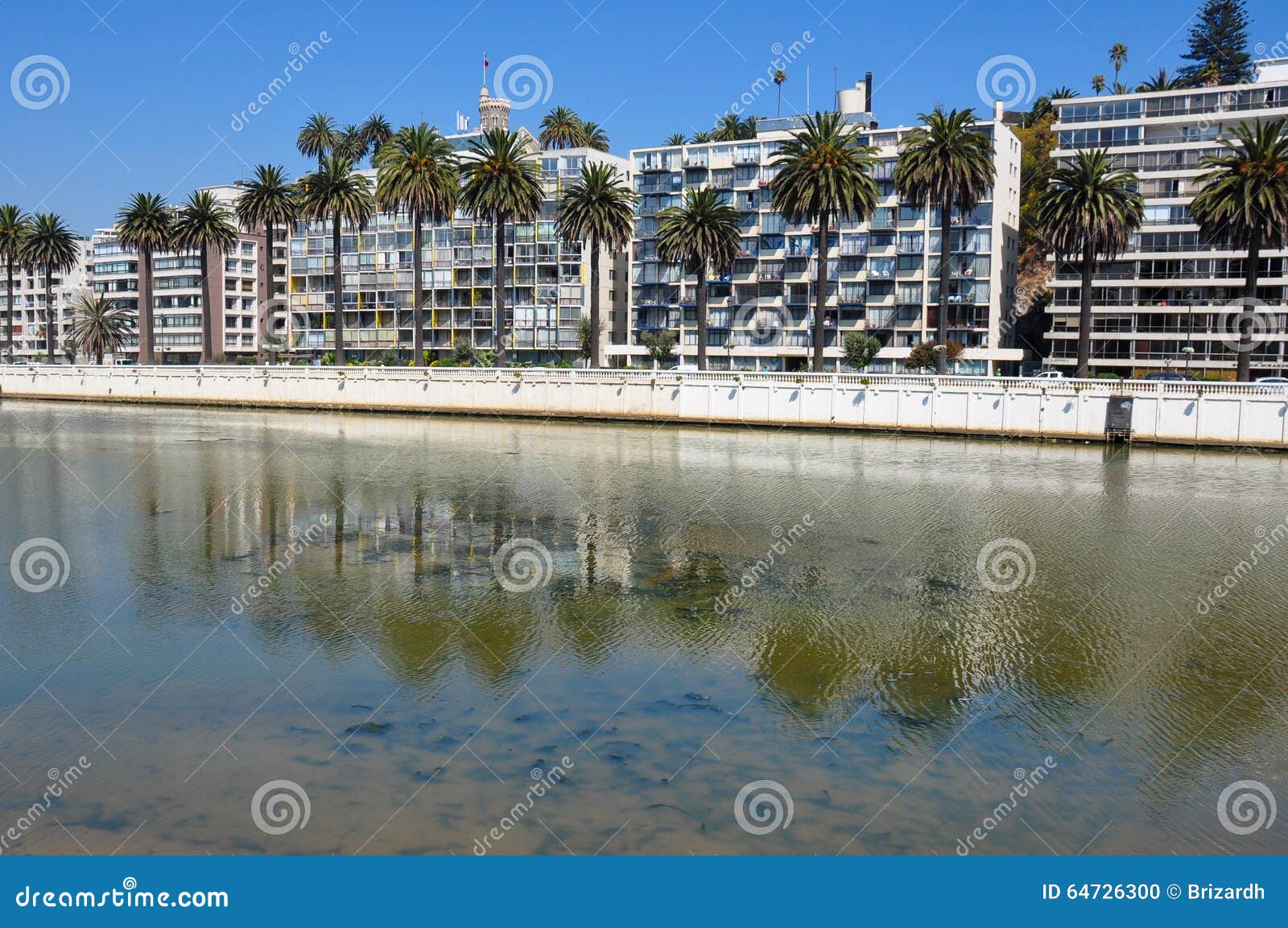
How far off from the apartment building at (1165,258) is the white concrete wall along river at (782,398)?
5103 cm

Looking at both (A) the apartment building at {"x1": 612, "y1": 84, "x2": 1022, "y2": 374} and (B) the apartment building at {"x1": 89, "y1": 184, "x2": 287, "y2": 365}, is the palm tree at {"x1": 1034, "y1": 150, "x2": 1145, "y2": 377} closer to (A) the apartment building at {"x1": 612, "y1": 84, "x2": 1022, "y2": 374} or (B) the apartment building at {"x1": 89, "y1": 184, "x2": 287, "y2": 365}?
(A) the apartment building at {"x1": 612, "y1": 84, "x2": 1022, "y2": 374}

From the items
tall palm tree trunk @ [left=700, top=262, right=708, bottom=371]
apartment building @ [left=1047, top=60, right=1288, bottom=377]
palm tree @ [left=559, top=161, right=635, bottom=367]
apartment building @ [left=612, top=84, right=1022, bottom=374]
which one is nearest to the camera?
tall palm tree trunk @ [left=700, top=262, right=708, bottom=371]

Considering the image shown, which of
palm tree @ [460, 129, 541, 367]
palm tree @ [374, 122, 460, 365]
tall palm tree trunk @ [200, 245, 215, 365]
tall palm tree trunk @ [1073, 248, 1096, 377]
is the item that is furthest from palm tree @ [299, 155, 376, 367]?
tall palm tree trunk @ [1073, 248, 1096, 377]

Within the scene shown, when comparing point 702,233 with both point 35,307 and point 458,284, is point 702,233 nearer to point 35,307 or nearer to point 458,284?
point 458,284

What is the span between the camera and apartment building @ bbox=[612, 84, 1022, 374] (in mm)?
102312

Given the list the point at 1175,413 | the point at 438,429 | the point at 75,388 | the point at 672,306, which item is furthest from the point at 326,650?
the point at 672,306

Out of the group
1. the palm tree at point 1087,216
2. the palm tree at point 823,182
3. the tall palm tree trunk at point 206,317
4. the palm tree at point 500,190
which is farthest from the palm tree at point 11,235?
the palm tree at point 1087,216

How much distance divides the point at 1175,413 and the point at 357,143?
Result: 116m

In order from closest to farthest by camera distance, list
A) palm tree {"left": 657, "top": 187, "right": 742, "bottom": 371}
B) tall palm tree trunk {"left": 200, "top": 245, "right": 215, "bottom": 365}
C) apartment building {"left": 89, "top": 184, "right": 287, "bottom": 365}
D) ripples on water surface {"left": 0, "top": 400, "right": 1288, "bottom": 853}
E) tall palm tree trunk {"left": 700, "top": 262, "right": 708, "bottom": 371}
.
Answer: ripples on water surface {"left": 0, "top": 400, "right": 1288, "bottom": 853}
tall palm tree trunk {"left": 700, "top": 262, "right": 708, "bottom": 371}
palm tree {"left": 657, "top": 187, "right": 742, "bottom": 371}
tall palm tree trunk {"left": 200, "top": 245, "right": 215, "bottom": 365}
apartment building {"left": 89, "top": 184, "right": 287, "bottom": 365}

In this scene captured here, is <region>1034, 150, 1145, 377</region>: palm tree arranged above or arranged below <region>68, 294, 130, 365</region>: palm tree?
above

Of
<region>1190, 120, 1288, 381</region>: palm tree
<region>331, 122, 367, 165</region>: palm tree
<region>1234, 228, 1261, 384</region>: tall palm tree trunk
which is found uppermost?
<region>331, 122, 367, 165</region>: palm tree

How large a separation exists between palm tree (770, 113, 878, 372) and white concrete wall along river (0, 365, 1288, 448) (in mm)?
10118

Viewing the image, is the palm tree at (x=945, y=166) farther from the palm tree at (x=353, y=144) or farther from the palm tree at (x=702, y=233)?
the palm tree at (x=353, y=144)

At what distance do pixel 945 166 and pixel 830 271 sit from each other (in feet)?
121
